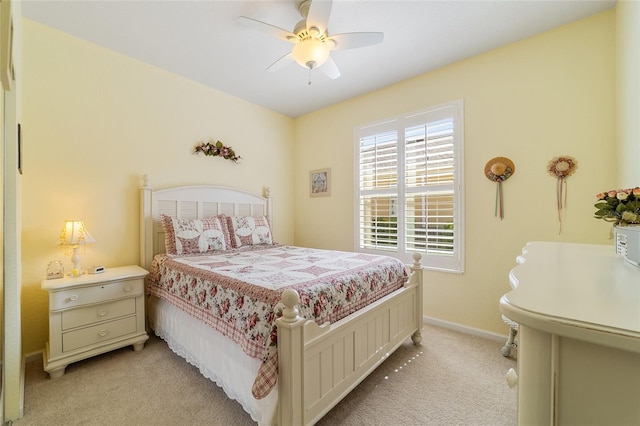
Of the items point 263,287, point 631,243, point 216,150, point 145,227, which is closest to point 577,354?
point 631,243

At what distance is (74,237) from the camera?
2160mm

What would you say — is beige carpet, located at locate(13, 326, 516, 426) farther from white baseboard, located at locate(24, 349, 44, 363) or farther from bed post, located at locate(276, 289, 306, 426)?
bed post, located at locate(276, 289, 306, 426)

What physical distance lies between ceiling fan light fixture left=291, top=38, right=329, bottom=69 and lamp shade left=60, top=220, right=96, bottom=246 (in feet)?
7.35

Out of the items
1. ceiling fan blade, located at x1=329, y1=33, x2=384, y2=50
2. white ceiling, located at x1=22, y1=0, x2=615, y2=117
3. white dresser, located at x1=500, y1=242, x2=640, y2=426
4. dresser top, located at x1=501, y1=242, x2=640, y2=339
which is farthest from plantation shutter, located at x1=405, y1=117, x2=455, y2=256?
white dresser, located at x1=500, y1=242, x2=640, y2=426

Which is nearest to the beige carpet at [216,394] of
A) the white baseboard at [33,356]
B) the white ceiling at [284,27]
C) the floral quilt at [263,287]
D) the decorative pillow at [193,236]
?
the white baseboard at [33,356]

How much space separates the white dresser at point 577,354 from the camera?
458 millimetres

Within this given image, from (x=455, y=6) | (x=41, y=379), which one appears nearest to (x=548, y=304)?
(x=455, y=6)

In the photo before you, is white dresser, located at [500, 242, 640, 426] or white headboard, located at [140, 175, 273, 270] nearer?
white dresser, located at [500, 242, 640, 426]

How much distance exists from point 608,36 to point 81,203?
4610 millimetres

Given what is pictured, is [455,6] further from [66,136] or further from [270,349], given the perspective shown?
[66,136]

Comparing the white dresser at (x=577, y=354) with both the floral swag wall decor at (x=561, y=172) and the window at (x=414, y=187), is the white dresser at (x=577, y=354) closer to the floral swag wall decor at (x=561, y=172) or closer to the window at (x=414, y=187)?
the floral swag wall decor at (x=561, y=172)

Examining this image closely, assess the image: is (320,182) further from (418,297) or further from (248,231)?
(418,297)

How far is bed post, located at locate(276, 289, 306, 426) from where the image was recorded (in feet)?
4.17

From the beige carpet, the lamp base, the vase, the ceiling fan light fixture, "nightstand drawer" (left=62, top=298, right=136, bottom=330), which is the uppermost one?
the ceiling fan light fixture
